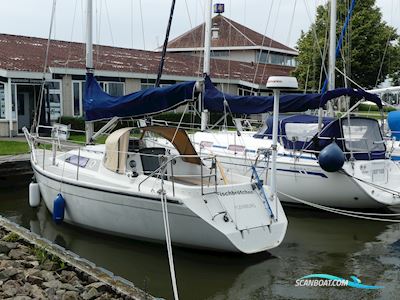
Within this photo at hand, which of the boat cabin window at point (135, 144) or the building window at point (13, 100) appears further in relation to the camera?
the building window at point (13, 100)

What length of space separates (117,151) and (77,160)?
63.4 inches

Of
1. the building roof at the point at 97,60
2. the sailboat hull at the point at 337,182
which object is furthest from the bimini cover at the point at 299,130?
the building roof at the point at 97,60

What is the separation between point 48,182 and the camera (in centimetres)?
1022

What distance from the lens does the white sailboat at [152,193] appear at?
789cm

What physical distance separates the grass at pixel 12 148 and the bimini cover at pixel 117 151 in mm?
7368

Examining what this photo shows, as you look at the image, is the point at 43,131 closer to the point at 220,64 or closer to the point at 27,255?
the point at 27,255


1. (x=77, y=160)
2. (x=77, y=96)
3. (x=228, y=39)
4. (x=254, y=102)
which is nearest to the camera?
(x=77, y=160)

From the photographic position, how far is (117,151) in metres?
9.18

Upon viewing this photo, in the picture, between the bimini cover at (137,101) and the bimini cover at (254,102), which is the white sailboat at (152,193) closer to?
the bimini cover at (137,101)

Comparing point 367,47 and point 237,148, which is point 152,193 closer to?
point 237,148

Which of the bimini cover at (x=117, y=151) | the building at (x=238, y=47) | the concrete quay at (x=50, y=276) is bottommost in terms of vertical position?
the concrete quay at (x=50, y=276)

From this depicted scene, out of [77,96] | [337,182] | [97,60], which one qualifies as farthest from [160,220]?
[97,60]
